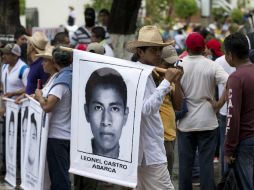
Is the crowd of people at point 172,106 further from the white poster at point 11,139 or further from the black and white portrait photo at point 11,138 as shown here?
the black and white portrait photo at point 11,138

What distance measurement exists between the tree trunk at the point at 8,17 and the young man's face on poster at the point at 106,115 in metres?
7.92

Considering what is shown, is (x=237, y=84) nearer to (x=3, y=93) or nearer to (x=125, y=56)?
(x=3, y=93)

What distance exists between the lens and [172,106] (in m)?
7.58

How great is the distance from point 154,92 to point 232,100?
86 centimetres

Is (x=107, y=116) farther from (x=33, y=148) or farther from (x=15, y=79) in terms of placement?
(x=15, y=79)

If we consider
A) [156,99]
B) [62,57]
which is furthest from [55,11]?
[156,99]

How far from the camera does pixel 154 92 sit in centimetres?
618

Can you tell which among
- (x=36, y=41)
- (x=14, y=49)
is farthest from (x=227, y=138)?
(x=14, y=49)

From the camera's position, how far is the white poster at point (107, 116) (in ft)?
20.4

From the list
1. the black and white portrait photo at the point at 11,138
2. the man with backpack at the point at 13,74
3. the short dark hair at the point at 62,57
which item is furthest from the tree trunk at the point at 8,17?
the short dark hair at the point at 62,57

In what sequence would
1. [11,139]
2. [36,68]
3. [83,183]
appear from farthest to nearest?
1. [11,139]
2. [36,68]
3. [83,183]

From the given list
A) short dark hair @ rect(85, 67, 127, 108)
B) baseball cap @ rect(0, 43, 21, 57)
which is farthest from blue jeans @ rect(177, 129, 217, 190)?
baseball cap @ rect(0, 43, 21, 57)

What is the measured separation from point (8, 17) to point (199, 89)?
267 inches

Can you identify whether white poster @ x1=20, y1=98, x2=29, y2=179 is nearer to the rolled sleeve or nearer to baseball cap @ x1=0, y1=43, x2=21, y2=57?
baseball cap @ x1=0, y1=43, x2=21, y2=57
